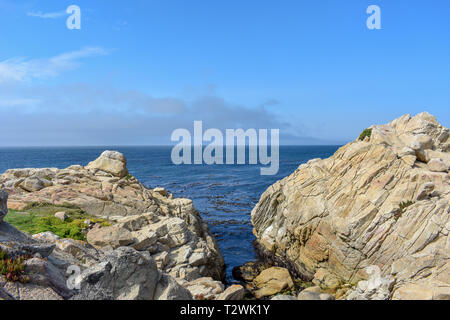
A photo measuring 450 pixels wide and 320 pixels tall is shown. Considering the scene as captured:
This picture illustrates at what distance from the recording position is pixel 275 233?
3347 cm

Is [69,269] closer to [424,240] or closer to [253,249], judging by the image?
[424,240]

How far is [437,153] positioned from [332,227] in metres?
14.3

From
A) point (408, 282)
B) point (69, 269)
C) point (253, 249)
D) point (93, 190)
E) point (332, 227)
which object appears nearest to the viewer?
point (69, 269)

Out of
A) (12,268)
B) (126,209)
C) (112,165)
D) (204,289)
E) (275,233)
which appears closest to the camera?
(12,268)

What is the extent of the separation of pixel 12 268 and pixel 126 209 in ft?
52.7

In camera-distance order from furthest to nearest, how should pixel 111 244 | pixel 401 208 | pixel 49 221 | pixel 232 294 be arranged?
1. pixel 401 208
2. pixel 49 221
3. pixel 111 244
4. pixel 232 294

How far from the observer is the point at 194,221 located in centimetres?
2888

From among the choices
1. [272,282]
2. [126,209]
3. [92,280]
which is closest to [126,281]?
[92,280]

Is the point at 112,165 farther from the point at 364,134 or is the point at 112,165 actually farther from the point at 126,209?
the point at 364,134

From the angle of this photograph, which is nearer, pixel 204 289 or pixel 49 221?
pixel 204 289

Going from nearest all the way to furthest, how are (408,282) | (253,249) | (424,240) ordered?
(408,282) < (424,240) < (253,249)

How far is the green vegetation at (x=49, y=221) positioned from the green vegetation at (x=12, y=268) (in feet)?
26.1

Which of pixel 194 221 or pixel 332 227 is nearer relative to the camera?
pixel 332 227
